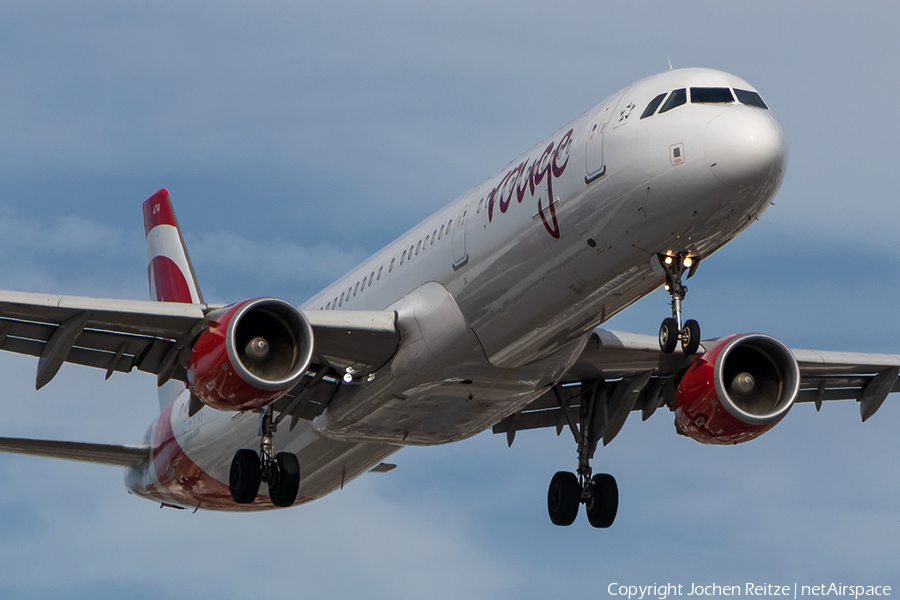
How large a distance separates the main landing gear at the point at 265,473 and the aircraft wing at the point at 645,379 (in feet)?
18.0

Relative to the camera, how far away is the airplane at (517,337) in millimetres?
19125

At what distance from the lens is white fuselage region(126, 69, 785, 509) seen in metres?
18.7

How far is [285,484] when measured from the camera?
2420cm

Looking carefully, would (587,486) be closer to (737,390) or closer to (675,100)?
(737,390)

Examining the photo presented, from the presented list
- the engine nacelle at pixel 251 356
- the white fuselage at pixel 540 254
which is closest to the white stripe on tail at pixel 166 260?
the white fuselage at pixel 540 254

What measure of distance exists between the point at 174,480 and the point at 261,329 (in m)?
7.67

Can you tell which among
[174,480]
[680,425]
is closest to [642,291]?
[680,425]

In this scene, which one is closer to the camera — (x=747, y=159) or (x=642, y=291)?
(x=747, y=159)

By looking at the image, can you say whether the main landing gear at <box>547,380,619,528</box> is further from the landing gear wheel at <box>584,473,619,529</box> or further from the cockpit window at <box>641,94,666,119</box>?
the cockpit window at <box>641,94,666,119</box>

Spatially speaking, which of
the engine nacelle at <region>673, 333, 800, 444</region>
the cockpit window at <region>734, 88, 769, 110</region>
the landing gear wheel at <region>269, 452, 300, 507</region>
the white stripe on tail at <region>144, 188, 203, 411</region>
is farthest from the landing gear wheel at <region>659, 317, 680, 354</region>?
the white stripe on tail at <region>144, 188, 203, 411</region>

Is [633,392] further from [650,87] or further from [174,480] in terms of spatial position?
[174,480]

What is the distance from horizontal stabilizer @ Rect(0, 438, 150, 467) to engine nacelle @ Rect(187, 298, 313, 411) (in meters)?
6.43

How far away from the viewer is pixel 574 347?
73.2 feet

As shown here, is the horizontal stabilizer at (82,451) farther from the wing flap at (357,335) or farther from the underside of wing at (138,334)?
the wing flap at (357,335)
